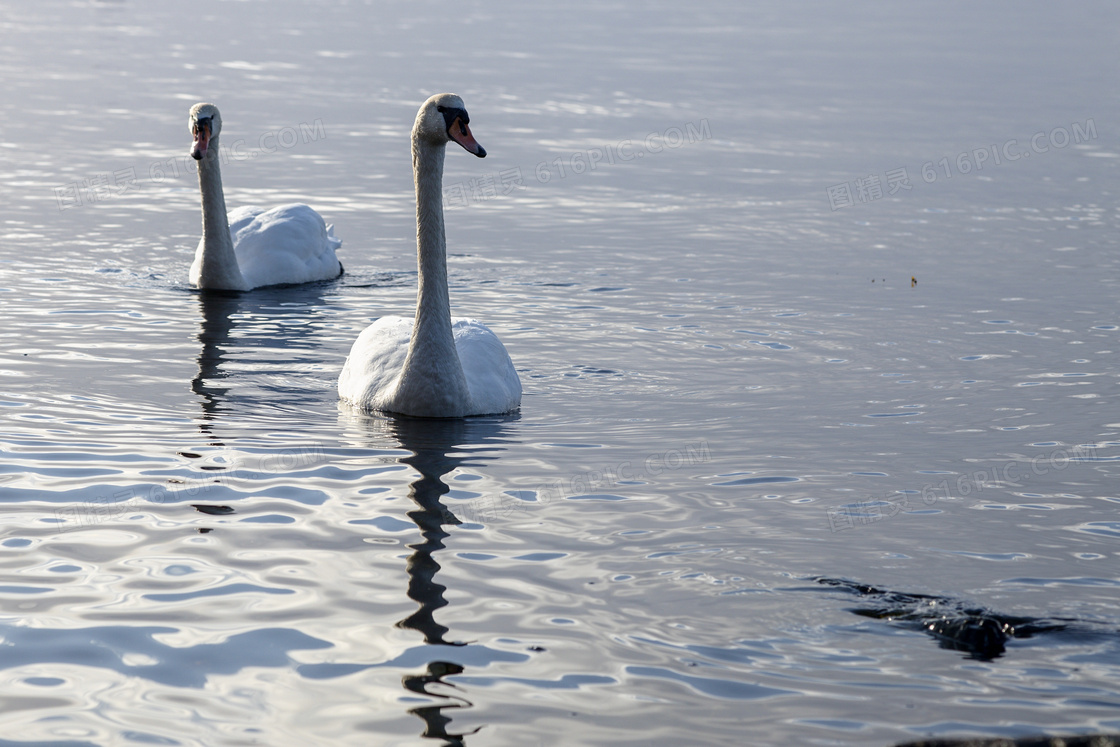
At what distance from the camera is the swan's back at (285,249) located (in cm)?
1536

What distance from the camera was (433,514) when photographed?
8109 mm

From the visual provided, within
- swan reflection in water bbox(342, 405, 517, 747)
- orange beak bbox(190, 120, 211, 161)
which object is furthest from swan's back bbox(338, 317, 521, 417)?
orange beak bbox(190, 120, 211, 161)

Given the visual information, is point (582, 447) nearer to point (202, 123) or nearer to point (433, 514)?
point (433, 514)

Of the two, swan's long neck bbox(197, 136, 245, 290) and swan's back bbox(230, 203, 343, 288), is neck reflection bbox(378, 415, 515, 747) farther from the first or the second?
swan's back bbox(230, 203, 343, 288)

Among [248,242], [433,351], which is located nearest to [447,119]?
[433,351]

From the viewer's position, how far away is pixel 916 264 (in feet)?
53.6

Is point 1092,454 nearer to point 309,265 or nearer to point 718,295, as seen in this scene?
point 718,295

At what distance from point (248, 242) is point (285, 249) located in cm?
46

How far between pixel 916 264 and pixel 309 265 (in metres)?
6.90

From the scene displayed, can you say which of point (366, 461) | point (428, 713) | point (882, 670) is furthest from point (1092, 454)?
point (428, 713)

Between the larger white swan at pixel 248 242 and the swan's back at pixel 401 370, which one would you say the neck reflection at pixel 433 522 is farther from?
the larger white swan at pixel 248 242

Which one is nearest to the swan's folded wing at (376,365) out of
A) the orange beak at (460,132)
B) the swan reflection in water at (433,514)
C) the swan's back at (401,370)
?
the swan's back at (401,370)

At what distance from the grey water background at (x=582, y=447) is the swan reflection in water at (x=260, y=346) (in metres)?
0.07

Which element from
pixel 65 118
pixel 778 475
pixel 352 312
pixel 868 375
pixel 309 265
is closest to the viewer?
pixel 778 475
